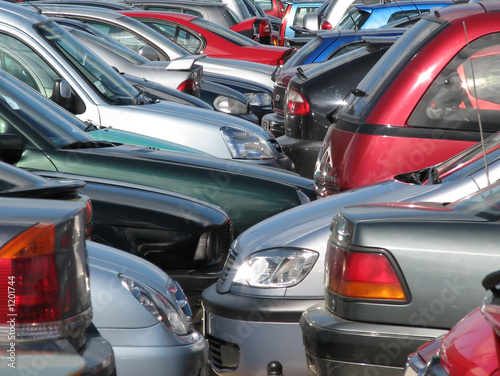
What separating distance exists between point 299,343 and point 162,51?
8.26 metres

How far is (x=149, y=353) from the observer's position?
346 centimetres

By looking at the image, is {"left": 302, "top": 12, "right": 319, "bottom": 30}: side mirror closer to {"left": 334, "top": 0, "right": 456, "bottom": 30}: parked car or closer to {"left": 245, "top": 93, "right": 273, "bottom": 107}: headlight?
{"left": 334, "top": 0, "right": 456, "bottom": 30}: parked car

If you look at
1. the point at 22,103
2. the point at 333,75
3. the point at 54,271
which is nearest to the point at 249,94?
the point at 333,75

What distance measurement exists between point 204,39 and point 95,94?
283 inches

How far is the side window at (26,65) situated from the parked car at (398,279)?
4.34 metres

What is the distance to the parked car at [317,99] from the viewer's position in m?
8.17

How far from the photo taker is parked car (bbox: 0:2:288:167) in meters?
7.18

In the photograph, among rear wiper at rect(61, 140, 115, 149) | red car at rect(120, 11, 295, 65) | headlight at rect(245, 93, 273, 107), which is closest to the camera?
rear wiper at rect(61, 140, 115, 149)

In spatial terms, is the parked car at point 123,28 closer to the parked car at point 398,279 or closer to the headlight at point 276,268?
the headlight at point 276,268

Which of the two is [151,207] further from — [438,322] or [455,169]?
[438,322]

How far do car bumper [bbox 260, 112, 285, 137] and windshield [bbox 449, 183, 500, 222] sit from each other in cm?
654

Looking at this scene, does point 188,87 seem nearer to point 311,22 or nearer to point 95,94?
point 95,94

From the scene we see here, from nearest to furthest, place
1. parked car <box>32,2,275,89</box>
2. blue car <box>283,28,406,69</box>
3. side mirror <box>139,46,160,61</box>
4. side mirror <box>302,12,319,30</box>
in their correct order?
1. blue car <box>283,28,406,69</box>
2. side mirror <box>139,46,160,61</box>
3. parked car <box>32,2,275,89</box>
4. side mirror <box>302,12,319,30</box>

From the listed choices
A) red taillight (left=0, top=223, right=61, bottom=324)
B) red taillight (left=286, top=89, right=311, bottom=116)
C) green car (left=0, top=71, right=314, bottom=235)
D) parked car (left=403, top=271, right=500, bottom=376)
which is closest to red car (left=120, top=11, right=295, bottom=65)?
red taillight (left=286, top=89, right=311, bottom=116)
